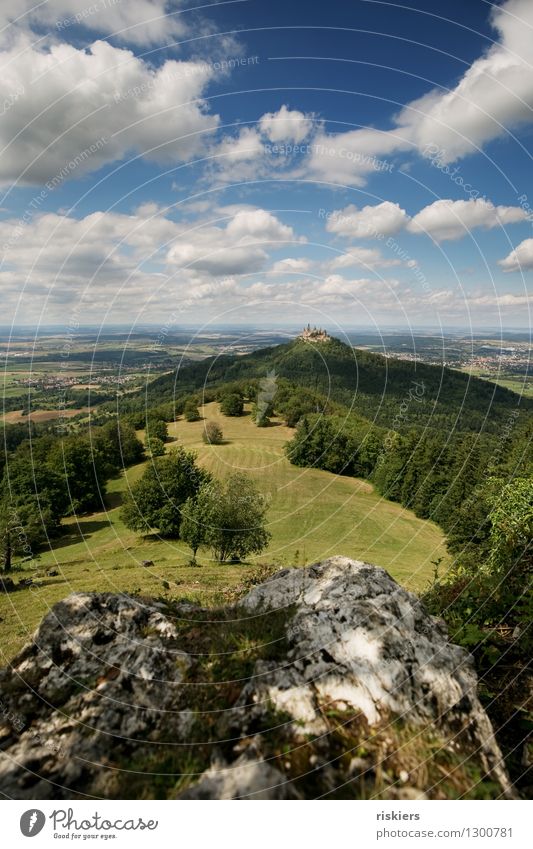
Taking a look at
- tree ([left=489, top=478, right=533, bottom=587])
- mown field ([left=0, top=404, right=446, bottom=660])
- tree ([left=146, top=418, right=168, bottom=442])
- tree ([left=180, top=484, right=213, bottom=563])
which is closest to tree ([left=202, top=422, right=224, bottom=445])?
mown field ([left=0, top=404, right=446, bottom=660])

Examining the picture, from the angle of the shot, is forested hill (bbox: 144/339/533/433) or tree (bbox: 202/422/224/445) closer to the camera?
tree (bbox: 202/422/224/445)

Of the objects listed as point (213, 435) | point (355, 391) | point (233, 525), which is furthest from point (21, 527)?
point (355, 391)

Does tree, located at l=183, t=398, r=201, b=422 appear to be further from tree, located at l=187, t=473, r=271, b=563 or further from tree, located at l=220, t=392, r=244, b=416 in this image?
tree, located at l=187, t=473, r=271, b=563

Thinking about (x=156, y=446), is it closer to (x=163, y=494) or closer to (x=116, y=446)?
(x=116, y=446)

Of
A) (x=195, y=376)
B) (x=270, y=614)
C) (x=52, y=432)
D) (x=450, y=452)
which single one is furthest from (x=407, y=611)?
(x=195, y=376)

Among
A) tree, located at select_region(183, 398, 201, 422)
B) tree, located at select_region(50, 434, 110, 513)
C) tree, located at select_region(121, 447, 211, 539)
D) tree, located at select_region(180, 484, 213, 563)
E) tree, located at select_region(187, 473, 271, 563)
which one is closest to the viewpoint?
tree, located at select_region(187, 473, 271, 563)

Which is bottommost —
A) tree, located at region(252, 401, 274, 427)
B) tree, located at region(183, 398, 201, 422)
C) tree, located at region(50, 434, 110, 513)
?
tree, located at region(50, 434, 110, 513)

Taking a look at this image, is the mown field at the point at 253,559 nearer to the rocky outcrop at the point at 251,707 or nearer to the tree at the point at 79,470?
the tree at the point at 79,470
